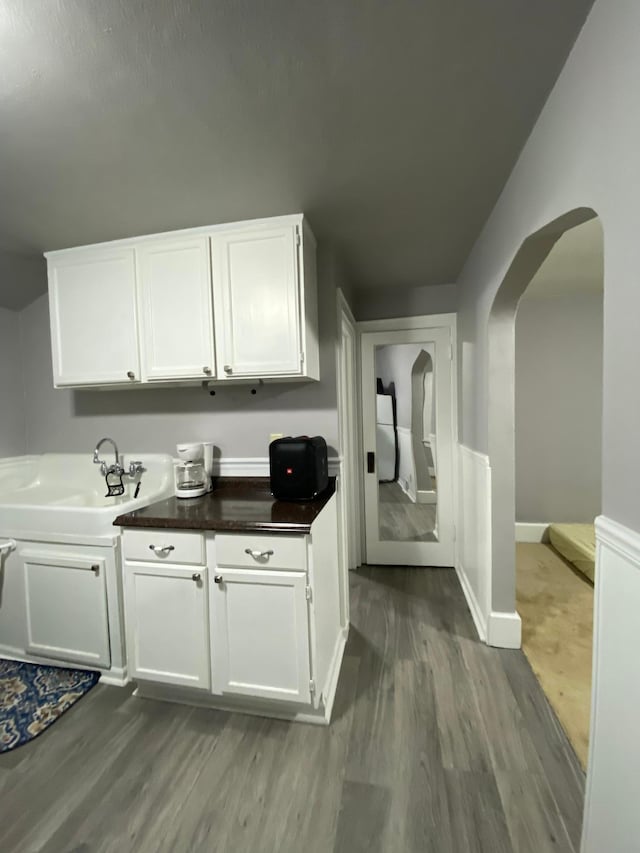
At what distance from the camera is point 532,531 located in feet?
10.8

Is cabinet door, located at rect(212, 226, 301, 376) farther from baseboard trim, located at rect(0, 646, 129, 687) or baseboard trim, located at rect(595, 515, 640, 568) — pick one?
baseboard trim, located at rect(0, 646, 129, 687)

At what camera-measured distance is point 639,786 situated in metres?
0.73

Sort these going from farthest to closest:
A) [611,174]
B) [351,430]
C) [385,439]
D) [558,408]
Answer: [558,408] → [385,439] → [351,430] → [611,174]

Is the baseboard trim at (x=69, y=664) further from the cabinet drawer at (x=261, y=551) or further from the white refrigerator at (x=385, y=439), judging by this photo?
the white refrigerator at (x=385, y=439)

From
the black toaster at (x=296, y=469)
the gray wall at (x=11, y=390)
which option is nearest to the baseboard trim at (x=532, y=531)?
the black toaster at (x=296, y=469)

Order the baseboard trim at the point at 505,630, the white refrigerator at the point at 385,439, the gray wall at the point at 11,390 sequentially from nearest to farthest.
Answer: the baseboard trim at the point at 505,630, the gray wall at the point at 11,390, the white refrigerator at the point at 385,439

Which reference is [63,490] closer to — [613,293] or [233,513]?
[233,513]

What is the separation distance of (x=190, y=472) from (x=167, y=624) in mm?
725

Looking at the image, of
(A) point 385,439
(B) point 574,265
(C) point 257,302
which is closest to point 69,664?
(C) point 257,302

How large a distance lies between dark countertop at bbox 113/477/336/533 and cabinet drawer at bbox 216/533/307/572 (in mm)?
42

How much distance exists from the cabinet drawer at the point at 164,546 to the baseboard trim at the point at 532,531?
3083 mm

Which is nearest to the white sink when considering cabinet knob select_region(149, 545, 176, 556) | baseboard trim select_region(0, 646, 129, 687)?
cabinet knob select_region(149, 545, 176, 556)

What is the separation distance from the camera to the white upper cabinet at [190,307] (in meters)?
1.68

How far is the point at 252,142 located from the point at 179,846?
7.66 ft
